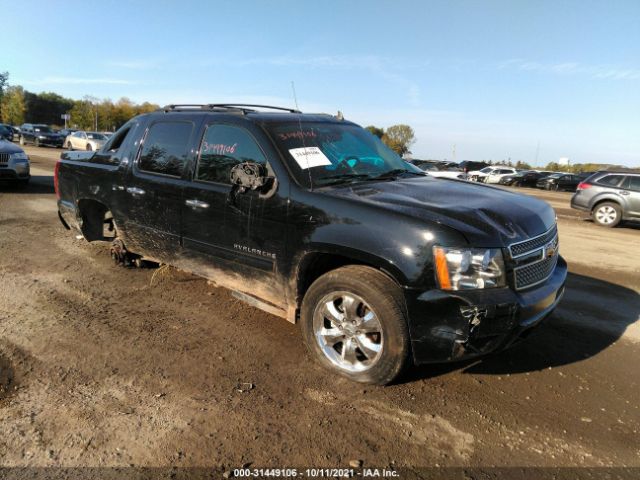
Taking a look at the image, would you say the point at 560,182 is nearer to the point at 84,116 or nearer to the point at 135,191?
the point at 135,191

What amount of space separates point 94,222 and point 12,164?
7.54m

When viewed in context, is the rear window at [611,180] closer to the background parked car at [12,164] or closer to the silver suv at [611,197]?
the silver suv at [611,197]

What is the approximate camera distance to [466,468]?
8.14 ft

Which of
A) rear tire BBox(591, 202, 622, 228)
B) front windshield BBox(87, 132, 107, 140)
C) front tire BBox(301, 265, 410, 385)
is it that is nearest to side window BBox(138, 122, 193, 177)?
front tire BBox(301, 265, 410, 385)

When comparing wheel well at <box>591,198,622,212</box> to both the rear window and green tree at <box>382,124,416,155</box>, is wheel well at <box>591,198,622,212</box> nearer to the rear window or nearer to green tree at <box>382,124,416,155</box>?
the rear window

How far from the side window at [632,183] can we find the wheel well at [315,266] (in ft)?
41.5

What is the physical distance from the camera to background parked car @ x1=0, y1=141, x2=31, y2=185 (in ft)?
36.9

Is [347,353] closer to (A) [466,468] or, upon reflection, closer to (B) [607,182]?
(A) [466,468]

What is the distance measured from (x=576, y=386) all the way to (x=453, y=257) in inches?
60.8

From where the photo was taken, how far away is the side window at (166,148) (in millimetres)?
4312

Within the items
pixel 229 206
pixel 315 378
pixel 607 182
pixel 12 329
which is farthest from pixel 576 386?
pixel 607 182

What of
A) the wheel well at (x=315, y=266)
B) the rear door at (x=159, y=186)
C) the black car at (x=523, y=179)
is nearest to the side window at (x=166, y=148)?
the rear door at (x=159, y=186)

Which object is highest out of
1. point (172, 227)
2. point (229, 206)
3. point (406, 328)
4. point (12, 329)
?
point (229, 206)

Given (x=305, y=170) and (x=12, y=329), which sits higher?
(x=305, y=170)
